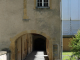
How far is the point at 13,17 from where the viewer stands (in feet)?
27.9

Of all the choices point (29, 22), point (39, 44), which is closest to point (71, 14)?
point (39, 44)

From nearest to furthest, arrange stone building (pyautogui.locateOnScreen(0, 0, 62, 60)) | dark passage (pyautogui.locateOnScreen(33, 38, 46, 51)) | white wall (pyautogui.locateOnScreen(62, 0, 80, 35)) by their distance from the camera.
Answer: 1. stone building (pyautogui.locateOnScreen(0, 0, 62, 60))
2. white wall (pyautogui.locateOnScreen(62, 0, 80, 35))
3. dark passage (pyautogui.locateOnScreen(33, 38, 46, 51))

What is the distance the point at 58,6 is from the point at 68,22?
46.2ft

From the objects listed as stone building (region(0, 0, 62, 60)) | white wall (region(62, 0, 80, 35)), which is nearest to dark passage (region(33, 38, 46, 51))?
white wall (region(62, 0, 80, 35))

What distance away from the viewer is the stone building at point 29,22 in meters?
8.34

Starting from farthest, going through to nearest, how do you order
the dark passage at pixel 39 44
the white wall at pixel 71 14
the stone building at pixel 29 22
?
the dark passage at pixel 39 44 < the white wall at pixel 71 14 < the stone building at pixel 29 22

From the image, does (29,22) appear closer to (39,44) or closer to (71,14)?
(71,14)

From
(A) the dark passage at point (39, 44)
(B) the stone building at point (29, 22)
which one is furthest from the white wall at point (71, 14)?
(B) the stone building at point (29, 22)

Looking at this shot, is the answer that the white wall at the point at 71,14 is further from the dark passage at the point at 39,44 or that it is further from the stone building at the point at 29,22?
the stone building at the point at 29,22

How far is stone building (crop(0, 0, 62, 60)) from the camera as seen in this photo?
8.34 m

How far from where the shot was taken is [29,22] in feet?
27.7

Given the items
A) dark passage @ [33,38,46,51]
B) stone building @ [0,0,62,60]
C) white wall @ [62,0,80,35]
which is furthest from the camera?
dark passage @ [33,38,46,51]

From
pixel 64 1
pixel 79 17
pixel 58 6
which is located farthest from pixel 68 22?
pixel 58 6

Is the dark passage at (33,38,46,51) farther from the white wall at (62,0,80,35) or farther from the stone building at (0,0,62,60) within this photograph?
the stone building at (0,0,62,60)
